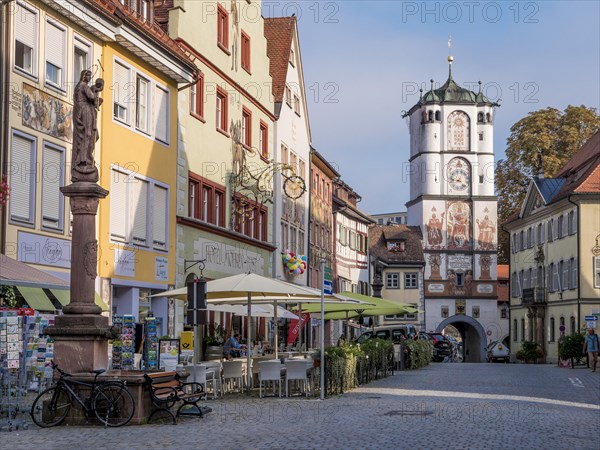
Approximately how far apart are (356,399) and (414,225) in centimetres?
8518

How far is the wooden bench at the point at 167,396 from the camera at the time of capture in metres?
16.5

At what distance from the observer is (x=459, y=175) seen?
106m

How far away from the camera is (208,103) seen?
36.6m

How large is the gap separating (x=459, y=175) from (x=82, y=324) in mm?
91626

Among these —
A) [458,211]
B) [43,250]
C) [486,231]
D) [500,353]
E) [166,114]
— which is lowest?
[500,353]

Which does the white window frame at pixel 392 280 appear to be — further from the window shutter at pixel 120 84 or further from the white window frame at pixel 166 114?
the window shutter at pixel 120 84

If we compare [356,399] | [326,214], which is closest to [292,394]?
[356,399]

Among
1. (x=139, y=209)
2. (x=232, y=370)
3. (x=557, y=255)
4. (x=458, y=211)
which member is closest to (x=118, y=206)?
(x=139, y=209)

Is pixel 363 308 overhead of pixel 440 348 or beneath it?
overhead

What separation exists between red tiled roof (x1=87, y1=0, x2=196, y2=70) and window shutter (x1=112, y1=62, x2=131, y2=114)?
44.7 inches

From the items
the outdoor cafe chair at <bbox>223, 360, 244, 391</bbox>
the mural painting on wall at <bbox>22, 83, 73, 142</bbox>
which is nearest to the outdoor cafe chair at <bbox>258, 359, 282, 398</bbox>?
the outdoor cafe chair at <bbox>223, 360, 244, 391</bbox>

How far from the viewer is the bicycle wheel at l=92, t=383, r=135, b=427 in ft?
52.3

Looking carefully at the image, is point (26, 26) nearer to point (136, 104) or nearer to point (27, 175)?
point (27, 175)

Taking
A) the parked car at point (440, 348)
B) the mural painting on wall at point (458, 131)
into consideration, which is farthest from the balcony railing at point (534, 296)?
the mural painting on wall at point (458, 131)
